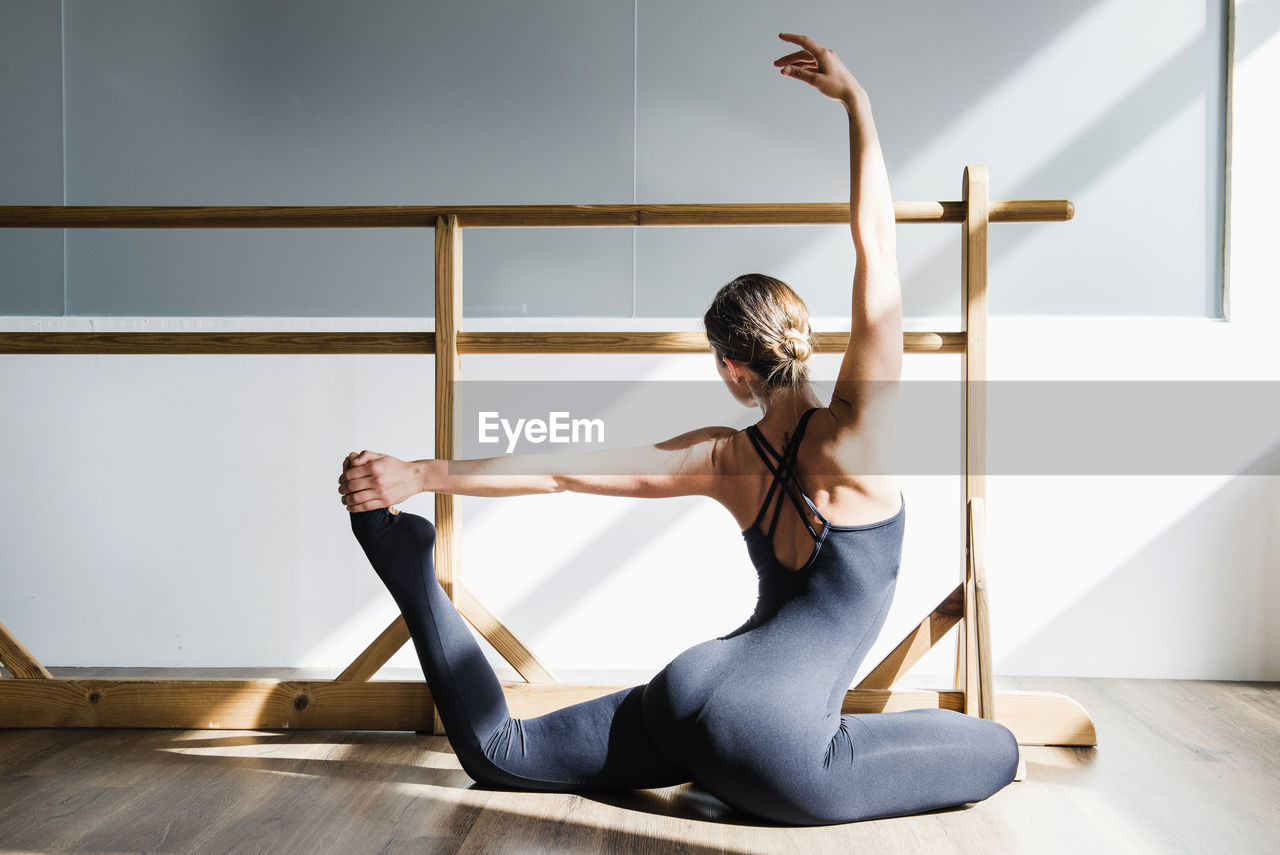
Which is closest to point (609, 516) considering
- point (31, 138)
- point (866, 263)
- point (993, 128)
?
point (866, 263)

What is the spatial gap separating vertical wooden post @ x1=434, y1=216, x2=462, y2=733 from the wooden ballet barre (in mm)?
28

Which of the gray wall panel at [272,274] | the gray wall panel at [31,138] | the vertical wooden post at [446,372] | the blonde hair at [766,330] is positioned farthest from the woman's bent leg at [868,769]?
the gray wall panel at [31,138]

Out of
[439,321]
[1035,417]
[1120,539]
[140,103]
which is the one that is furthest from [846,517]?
[140,103]

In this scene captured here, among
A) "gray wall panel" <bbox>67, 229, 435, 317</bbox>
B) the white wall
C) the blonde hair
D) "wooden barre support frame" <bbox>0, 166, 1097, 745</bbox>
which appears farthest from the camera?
"gray wall panel" <bbox>67, 229, 435, 317</bbox>

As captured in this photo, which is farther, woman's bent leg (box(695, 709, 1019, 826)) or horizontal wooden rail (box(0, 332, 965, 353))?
horizontal wooden rail (box(0, 332, 965, 353))

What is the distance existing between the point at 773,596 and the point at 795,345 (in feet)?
1.25

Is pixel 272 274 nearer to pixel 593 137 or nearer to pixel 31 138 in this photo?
pixel 31 138

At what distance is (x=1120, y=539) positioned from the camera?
2.35 metres

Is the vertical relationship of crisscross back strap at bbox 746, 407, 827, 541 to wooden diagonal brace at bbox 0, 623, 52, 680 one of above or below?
above

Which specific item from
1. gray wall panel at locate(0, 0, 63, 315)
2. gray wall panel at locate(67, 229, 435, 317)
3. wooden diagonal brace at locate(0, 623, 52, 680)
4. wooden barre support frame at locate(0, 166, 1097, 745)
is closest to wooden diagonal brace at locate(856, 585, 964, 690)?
wooden barre support frame at locate(0, 166, 1097, 745)

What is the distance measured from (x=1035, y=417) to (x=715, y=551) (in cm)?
95

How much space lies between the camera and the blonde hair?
1295 millimetres

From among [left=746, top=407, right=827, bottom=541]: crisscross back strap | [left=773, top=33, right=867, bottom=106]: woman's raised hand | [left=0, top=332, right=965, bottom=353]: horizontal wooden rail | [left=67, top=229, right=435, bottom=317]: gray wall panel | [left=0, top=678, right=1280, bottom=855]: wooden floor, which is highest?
[left=773, top=33, right=867, bottom=106]: woman's raised hand

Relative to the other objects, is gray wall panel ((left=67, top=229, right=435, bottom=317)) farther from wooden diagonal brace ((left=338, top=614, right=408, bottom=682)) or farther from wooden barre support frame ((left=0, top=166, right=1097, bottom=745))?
wooden diagonal brace ((left=338, top=614, right=408, bottom=682))
